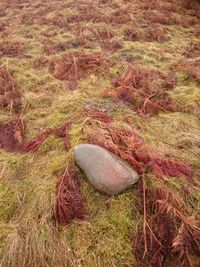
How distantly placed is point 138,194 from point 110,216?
1.33 feet

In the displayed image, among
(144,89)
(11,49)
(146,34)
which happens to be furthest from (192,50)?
(11,49)

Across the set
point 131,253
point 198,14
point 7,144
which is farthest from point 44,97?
point 198,14

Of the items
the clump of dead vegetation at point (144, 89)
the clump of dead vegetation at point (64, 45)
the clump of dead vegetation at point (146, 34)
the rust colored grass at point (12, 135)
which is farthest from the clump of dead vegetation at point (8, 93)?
the clump of dead vegetation at point (146, 34)

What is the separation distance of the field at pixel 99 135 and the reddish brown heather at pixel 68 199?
12mm

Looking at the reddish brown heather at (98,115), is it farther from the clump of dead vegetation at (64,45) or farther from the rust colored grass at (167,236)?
the clump of dead vegetation at (64,45)

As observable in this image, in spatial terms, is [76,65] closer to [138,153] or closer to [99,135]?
[99,135]

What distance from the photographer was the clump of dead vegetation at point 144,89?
528cm

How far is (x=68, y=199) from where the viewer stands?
3.66 m

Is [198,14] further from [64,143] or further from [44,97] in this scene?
[64,143]

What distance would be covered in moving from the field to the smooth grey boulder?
97 millimetres

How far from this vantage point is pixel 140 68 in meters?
6.34

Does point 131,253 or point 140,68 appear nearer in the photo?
point 131,253

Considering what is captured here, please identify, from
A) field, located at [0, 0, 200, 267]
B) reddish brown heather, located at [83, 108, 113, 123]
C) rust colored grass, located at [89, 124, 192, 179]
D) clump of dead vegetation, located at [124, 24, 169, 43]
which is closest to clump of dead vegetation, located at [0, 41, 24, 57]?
field, located at [0, 0, 200, 267]

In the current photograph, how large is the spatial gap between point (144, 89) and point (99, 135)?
1.84 metres
